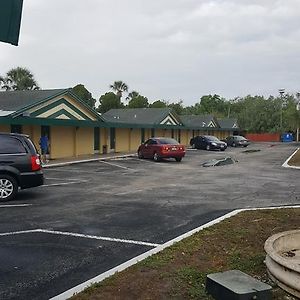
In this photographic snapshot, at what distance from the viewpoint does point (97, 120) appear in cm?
3083

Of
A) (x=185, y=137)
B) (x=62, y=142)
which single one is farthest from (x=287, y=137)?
(x=62, y=142)

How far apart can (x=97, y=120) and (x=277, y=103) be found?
6161cm

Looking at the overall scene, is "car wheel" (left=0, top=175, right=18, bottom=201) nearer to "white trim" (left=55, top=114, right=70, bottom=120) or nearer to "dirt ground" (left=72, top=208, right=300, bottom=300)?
"dirt ground" (left=72, top=208, right=300, bottom=300)

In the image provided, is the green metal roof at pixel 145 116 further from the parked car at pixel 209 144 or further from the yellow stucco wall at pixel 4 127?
the yellow stucco wall at pixel 4 127

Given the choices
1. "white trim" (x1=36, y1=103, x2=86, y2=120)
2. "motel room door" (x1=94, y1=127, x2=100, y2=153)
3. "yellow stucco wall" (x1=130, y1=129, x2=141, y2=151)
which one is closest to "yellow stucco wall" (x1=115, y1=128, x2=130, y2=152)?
"yellow stucco wall" (x1=130, y1=129, x2=141, y2=151)

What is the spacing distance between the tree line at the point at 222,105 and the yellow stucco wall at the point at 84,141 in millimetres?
24544

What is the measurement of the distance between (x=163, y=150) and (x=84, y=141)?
6.65 meters

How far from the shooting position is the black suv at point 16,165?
11.1 metres

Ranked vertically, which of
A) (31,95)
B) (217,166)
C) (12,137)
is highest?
(31,95)

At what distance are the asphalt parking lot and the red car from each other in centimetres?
948

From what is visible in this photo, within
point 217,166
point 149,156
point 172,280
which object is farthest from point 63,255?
point 149,156

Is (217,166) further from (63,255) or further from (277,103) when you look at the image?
(277,103)

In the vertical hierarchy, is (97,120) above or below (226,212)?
above

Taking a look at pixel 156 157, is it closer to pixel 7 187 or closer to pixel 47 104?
pixel 47 104
